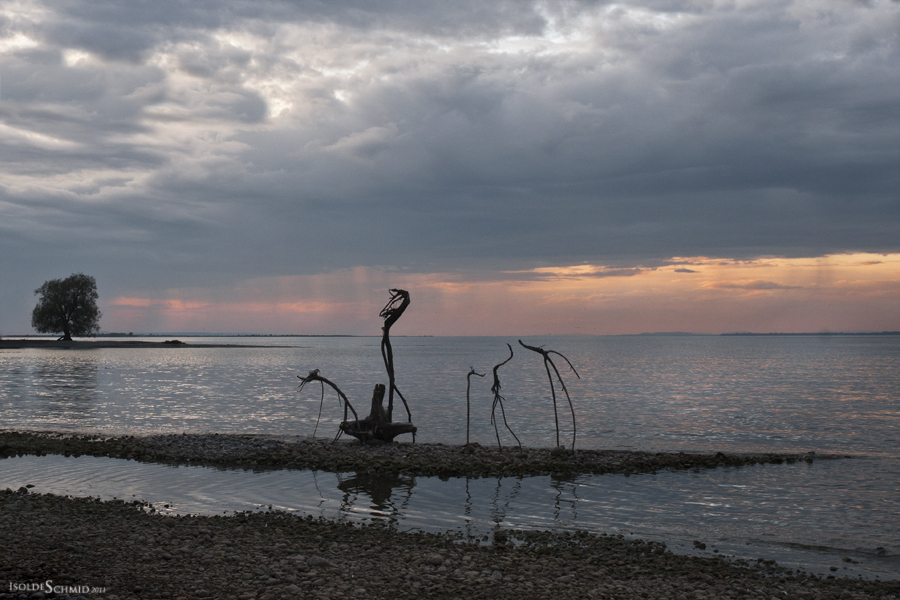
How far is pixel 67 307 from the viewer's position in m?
121

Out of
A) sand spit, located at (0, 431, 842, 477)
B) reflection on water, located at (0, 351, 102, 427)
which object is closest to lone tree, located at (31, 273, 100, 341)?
reflection on water, located at (0, 351, 102, 427)

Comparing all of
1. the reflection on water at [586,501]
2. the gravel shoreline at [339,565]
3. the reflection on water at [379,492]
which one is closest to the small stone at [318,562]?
the gravel shoreline at [339,565]

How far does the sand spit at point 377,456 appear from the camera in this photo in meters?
19.3

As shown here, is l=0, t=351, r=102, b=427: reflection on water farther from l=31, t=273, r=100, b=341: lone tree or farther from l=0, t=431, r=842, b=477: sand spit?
l=31, t=273, r=100, b=341: lone tree

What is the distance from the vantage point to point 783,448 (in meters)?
26.1

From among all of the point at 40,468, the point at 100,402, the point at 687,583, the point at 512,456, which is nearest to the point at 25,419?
the point at 100,402

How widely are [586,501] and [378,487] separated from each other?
18.6ft

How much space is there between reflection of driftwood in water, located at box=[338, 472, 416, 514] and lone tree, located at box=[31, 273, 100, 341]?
124898 mm

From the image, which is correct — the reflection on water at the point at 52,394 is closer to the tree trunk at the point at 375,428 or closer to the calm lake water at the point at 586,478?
the calm lake water at the point at 586,478

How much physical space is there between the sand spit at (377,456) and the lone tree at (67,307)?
4430 inches

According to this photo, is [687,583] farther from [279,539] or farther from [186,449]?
[186,449]

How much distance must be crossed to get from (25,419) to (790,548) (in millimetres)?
34501

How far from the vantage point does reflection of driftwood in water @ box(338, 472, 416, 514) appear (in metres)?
15.1

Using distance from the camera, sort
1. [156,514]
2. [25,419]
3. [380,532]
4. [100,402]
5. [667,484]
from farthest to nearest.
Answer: [100,402] → [25,419] → [667,484] → [156,514] → [380,532]
